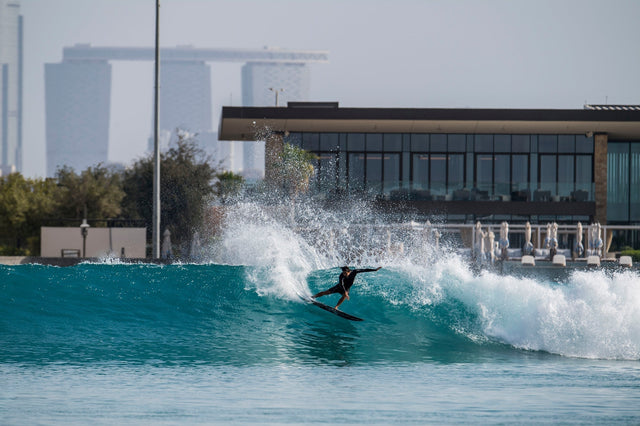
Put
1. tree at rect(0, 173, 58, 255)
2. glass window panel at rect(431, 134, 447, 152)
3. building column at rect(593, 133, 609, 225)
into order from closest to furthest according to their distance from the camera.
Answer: building column at rect(593, 133, 609, 225) < glass window panel at rect(431, 134, 447, 152) < tree at rect(0, 173, 58, 255)

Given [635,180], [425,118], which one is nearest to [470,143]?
[425,118]

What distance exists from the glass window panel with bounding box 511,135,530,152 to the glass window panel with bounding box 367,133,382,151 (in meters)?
6.05

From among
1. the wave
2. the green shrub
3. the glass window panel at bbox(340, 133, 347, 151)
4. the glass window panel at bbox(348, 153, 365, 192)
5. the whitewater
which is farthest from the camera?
the glass window panel at bbox(340, 133, 347, 151)

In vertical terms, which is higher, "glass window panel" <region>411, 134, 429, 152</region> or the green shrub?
"glass window panel" <region>411, 134, 429, 152</region>

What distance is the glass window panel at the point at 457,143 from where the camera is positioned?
40.1m

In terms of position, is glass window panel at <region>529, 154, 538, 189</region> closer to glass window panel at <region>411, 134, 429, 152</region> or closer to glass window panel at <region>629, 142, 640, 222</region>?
glass window panel at <region>411, 134, 429, 152</region>

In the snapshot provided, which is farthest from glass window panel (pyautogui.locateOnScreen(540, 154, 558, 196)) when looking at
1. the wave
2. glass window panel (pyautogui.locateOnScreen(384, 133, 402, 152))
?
the wave

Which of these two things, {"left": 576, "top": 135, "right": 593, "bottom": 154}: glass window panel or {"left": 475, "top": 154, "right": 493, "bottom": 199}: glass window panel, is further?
{"left": 576, "top": 135, "right": 593, "bottom": 154}: glass window panel

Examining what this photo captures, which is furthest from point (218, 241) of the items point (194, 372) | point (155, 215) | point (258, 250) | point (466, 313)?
point (194, 372)

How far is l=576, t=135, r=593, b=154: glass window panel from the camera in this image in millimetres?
40062

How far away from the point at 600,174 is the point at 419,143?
8245 mm

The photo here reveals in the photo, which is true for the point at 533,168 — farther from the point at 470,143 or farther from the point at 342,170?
the point at 342,170

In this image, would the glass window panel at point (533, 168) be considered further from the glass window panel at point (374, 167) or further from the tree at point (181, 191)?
the tree at point (181, 191)

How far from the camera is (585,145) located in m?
40.1
